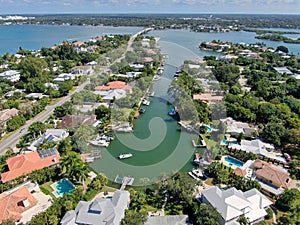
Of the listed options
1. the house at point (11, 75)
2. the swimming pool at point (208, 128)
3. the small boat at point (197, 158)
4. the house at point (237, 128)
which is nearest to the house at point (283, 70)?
the house at point (237, 128)

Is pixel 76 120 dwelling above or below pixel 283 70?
below

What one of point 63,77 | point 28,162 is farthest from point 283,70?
point 28,162

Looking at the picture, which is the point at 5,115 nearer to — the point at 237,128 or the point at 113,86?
the point at 113,86

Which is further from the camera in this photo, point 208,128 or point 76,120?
point 76,120

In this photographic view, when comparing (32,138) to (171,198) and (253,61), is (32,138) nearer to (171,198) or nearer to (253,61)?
(171,198)

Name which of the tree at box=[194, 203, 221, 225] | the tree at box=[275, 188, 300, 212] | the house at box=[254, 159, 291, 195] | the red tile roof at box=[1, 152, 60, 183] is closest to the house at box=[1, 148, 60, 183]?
the red tile roof at box=[1, 152, 60, 183]

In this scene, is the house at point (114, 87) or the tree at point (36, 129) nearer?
the tree at point (36, 129)

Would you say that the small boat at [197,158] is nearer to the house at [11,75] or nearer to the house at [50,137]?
the house at [50,137]
